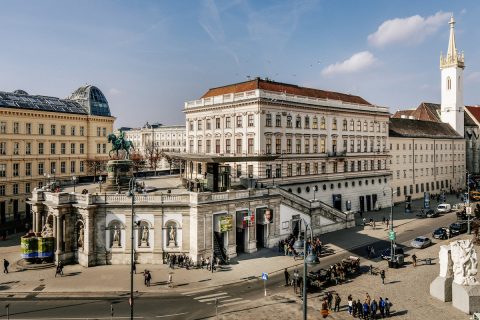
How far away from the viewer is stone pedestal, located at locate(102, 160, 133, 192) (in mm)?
46844

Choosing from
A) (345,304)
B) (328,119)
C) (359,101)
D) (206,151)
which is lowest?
(345,304)

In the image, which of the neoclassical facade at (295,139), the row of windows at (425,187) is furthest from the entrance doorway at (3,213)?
the row of windows at (425,187)

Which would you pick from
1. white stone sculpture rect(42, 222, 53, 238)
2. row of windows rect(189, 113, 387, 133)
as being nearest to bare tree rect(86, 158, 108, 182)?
row of windows rect(189, 113, 387, 133)

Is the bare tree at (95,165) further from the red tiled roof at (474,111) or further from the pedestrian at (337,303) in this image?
the red tiled roof at (474,111)

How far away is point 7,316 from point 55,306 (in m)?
3.15

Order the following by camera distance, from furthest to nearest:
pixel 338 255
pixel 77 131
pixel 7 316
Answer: pixel 77 131 < pixel 338 255 < pixel 7 316

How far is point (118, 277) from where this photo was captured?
35812 mm

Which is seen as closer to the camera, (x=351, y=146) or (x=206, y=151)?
(x=206, y=151)

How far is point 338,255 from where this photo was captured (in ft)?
143

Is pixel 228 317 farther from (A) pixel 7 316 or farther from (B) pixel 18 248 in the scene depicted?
(B) pixel 18 248

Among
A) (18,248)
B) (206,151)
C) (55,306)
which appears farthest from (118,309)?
(206,151)

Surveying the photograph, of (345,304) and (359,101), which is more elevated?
(359,101)

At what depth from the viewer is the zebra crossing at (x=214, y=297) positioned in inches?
1188

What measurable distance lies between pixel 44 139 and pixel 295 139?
145 feet
